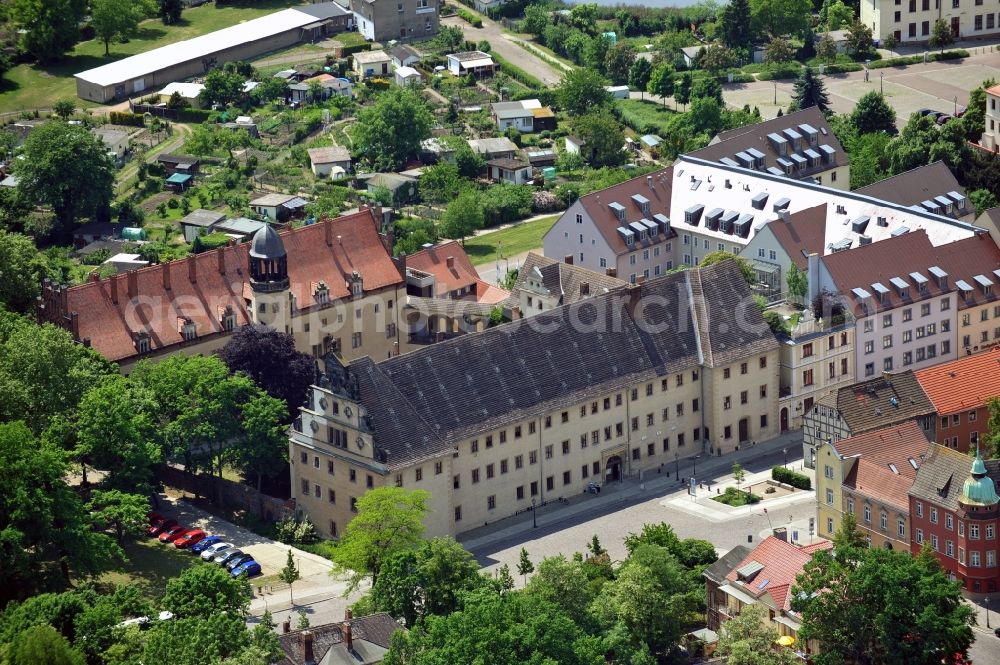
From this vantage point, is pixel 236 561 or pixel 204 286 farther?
pixel 204 286

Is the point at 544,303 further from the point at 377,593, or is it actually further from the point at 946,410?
the point at 377,593

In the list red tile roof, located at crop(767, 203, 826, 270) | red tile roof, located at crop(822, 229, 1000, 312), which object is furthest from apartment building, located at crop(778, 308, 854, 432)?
red tile roof, located at crop(767, 203, 826, 270)

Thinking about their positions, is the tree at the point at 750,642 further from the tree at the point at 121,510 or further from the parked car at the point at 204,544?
the tree at the point at 121,510

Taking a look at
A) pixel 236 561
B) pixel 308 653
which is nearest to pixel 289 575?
pixel 236 561

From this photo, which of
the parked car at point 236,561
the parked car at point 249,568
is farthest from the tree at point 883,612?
the parked car at point 236,561

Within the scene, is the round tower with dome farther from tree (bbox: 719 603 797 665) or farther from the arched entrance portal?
tree (bbox: 719 603 797 665)

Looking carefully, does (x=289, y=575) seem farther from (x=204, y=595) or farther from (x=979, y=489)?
(x=979, y=489)
